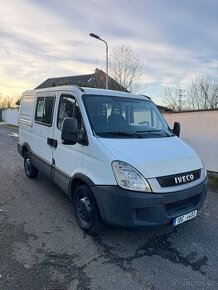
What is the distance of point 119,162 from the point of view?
370 cm

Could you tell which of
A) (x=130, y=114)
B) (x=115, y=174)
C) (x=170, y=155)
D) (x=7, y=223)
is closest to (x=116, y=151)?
(x=115, y=174)

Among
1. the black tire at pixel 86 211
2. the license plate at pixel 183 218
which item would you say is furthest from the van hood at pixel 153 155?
the black tire at pixel 86 211

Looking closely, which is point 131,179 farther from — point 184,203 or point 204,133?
point 204,133

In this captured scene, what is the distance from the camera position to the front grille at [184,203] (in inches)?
149

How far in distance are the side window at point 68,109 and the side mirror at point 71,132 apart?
22 cm

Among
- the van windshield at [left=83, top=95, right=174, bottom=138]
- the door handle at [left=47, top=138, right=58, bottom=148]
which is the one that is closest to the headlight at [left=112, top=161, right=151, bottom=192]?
the van windshield at [left=83, top=95, right=174, bottom=138]

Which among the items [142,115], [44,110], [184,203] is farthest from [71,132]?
[44,110]

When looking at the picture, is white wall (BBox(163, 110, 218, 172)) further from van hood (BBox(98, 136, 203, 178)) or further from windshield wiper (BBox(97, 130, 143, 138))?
windshield wiper (BBox(97, 130, 143, 138))

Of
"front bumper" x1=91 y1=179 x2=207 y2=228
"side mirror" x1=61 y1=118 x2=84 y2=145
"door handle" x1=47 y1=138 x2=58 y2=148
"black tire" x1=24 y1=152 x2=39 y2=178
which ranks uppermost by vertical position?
"side mirror" x1=61 y1=118 x2=84 y2=145

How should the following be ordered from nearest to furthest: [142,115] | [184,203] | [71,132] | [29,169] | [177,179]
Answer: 1. [177,179]
2. [184,203]
3. [71,132]
4. [142,115]
5. [29,169]

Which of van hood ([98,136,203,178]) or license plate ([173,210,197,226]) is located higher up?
van hood ([98,136,203,178])

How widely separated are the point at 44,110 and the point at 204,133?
189 inches

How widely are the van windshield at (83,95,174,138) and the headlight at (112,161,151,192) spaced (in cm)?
74

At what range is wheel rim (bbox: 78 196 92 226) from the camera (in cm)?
420
